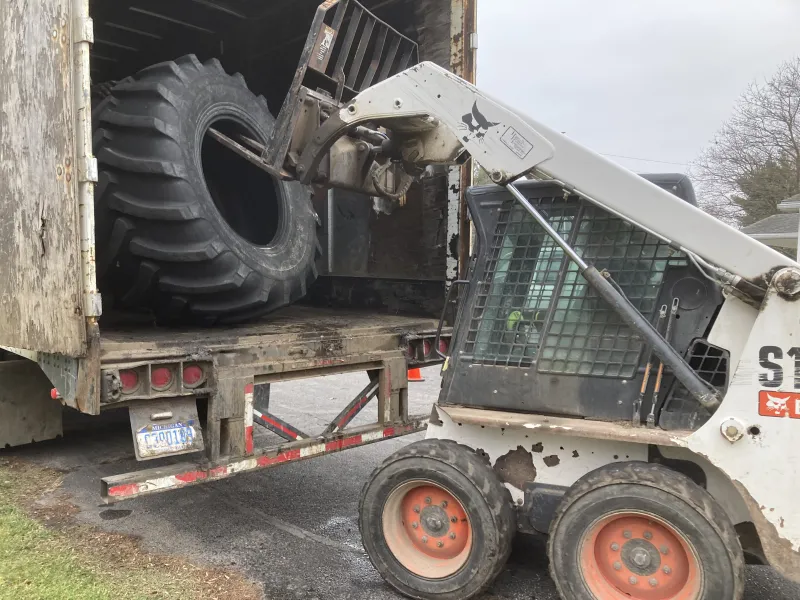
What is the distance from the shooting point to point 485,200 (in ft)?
10.5

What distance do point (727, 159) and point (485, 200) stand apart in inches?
946

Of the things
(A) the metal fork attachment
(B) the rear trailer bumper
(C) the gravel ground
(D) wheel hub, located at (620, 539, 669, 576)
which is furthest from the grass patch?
(A) the metal fork attachment

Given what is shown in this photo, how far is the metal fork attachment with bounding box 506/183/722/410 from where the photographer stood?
8.22 ft

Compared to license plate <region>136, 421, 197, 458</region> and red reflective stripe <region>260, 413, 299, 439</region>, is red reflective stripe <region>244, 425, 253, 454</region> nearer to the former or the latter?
red reflective stripe <region>260, 413, 299, 439</region>

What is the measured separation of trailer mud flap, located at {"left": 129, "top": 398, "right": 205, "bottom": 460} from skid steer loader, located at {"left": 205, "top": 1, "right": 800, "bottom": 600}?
0.90 meters

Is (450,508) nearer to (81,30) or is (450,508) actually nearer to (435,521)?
(435,521)

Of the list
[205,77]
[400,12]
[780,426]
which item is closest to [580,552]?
[780,426]

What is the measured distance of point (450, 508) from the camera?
294 cm

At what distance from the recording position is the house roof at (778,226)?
15.4m

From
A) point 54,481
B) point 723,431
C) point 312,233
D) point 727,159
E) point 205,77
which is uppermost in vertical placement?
point 727,159

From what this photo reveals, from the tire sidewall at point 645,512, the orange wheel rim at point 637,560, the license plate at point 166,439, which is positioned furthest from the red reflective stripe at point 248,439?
the orange wheel rim at point 637,560

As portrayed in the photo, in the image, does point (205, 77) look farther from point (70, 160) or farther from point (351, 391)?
point (351, 391)

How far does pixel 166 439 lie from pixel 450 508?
4.49 feet

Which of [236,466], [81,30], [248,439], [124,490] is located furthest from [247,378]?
[81,30]
